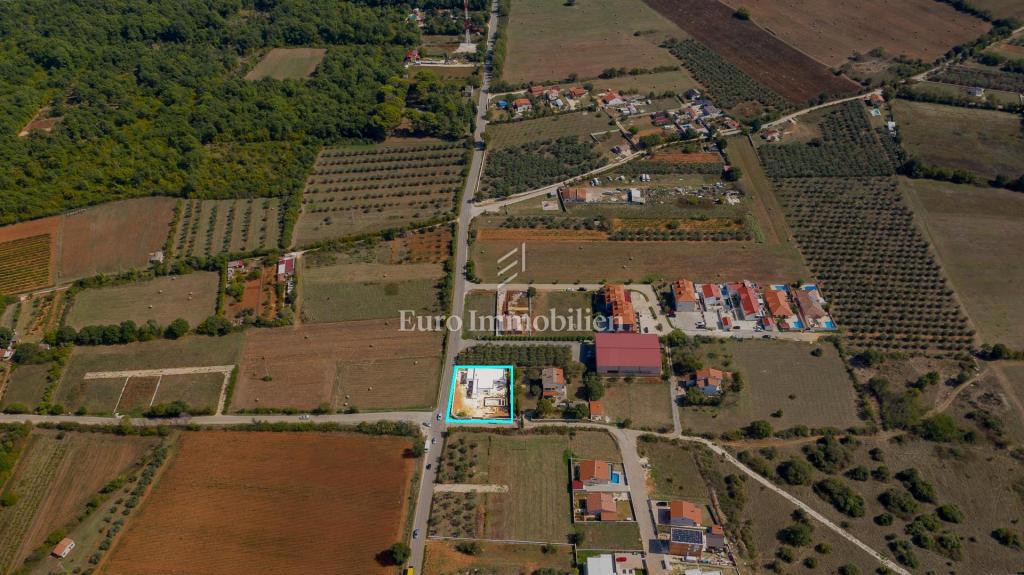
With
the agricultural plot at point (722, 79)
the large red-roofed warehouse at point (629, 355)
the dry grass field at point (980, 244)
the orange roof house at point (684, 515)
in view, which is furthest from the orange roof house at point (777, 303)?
the agricultural plot at point (722, 79)

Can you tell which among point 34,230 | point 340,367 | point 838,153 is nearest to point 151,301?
point 34,230

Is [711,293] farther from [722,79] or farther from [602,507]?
[722,79]

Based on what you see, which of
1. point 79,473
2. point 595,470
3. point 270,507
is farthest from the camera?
point 79,473

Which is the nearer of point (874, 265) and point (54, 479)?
point (54, 479)

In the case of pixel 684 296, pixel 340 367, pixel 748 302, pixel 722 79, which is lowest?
pixel 340 367

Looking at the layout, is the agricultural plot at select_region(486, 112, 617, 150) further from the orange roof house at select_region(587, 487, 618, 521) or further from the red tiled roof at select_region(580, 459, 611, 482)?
the orange roof house at select_region(587, 487, 618, 521)

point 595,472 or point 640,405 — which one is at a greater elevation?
point 640,405
